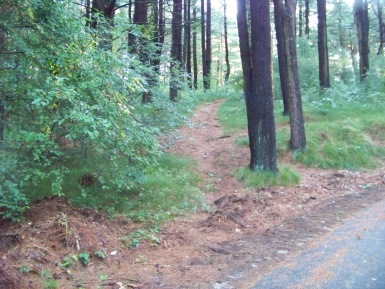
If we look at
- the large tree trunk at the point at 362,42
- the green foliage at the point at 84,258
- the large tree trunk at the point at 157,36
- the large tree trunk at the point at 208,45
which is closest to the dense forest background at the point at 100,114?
the large tree trunk at the point at 157,36

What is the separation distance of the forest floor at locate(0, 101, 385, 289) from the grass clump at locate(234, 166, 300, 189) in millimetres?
251

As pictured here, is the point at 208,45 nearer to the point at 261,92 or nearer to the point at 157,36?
the point at 157,36

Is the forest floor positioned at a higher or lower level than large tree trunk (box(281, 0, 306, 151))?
lower

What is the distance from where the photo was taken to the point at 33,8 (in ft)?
18.1

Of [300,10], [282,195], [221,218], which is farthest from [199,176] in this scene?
[300,10]

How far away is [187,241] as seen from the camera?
6.18 metres

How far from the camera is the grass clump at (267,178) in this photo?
9.04m

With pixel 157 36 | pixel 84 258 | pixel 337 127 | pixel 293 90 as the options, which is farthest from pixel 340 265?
Result: pixel 157 36

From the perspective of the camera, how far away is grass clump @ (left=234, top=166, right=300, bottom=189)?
9.04m

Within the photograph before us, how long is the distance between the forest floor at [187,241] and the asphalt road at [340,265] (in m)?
0.22

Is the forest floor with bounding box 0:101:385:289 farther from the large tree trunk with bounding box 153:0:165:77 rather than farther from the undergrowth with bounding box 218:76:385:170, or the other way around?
the large tree trunk with bounding box 153:0:165:77

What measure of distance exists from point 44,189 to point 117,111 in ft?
8.11

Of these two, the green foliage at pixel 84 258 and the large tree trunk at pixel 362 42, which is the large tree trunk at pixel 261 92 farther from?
the large tree trunk at pixel 362 42

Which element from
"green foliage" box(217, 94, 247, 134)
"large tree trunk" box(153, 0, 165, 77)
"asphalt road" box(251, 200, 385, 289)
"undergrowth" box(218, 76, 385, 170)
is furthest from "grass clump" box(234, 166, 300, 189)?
"green foliage" box(217, 94, 247, 134)
